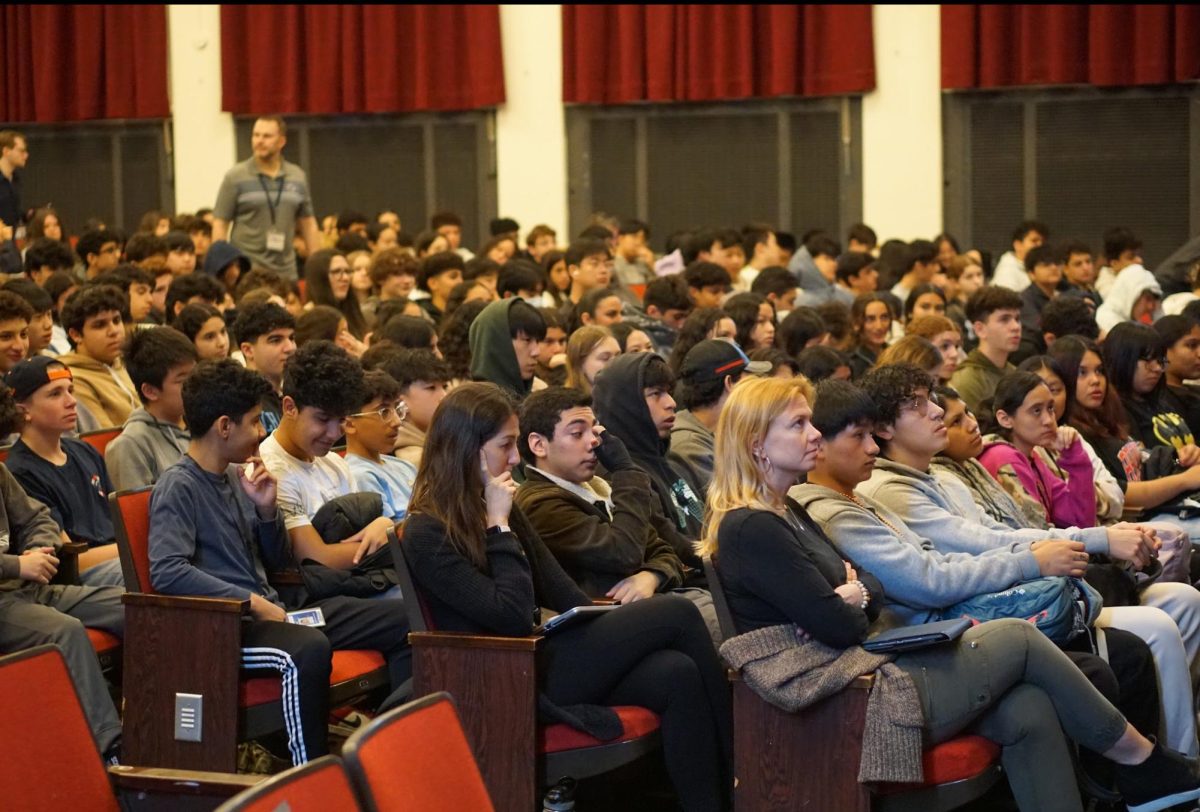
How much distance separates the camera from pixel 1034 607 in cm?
383

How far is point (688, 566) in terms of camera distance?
4508 mm

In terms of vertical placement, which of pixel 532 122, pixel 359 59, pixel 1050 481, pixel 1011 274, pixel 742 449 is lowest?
pixel 1050 481

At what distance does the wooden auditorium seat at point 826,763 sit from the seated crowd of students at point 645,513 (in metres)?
0.06

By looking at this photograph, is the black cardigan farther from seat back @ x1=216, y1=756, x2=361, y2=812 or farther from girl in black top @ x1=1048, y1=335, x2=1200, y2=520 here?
girl in black top @ x1=1048, y1=335, x2=1200, y2=520

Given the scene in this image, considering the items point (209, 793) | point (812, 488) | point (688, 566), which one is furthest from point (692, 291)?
point (209, 793)

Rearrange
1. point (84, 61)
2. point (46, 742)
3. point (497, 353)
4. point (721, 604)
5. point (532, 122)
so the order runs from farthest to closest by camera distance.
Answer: point (84, 61) < point (532, 122) < point (497, 353) < point (721, 604) < point (46, 742)

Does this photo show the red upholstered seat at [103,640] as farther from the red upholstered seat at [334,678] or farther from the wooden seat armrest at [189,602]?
the red upholstered seat at [334,678]

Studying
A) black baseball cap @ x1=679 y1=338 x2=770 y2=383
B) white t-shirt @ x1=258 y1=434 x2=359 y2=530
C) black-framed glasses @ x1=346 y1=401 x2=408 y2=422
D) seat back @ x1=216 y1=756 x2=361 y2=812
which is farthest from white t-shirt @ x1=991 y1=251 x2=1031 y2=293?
seat back @ x1=216 y1=756 x2=361 y2=812

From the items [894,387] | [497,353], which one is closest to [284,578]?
[894,387]

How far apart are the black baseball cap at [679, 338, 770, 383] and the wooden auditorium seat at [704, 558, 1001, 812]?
63.8 inches

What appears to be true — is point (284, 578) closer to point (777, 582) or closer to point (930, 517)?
point (777, 582)

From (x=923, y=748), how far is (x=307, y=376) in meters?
1.84

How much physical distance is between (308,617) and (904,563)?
A: 4.67 feet

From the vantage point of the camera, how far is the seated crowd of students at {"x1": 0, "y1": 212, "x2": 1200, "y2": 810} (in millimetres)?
3465
